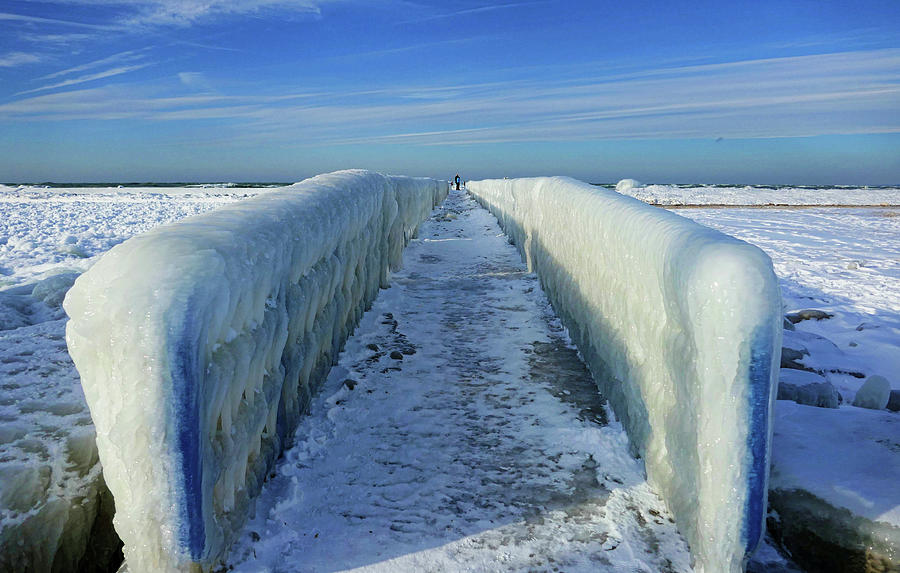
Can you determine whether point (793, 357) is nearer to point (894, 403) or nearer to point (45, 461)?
point (894, 403)

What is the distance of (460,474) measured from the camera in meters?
2.67

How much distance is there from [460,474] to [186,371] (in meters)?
1.43

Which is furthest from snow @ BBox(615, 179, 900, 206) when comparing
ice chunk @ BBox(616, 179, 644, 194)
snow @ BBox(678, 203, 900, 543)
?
snow @ BBox(678, 203, 900, 543)

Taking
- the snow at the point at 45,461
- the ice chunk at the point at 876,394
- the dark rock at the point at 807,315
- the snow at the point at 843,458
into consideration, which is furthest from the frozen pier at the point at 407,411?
the dark rock at the point at 807,315

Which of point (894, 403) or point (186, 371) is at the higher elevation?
point (186, 371)

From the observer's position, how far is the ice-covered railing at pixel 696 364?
1758 mm

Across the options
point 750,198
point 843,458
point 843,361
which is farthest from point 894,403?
point 750,198

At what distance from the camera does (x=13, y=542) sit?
216 centimetres

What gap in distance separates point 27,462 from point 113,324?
1.27 metres

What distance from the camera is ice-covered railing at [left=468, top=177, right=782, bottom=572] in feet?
5.77

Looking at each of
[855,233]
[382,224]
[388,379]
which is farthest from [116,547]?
[855,233]

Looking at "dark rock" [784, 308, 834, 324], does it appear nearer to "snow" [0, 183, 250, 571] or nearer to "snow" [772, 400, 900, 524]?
"snow" [772, 400, 900, 524]

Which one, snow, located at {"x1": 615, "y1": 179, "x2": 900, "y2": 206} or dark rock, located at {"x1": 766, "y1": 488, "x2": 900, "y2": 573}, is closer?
dark rock, located at {"x1": 766, "y1": 488, "x2": 900, "y2": 573}

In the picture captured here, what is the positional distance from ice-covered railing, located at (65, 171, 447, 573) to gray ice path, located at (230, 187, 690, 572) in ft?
0.94
